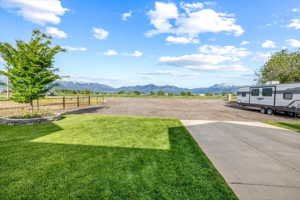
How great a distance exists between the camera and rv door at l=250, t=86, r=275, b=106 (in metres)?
12.3

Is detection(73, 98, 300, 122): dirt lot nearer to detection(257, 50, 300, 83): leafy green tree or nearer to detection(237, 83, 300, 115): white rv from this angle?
detection(237, 83, 300, 115): white rv

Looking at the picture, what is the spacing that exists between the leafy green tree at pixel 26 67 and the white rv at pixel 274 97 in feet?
55.9

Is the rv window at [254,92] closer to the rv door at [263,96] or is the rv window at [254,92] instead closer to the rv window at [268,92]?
the rv door at [263,96]

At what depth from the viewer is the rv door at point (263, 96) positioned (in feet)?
40.3

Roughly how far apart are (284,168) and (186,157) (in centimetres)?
227

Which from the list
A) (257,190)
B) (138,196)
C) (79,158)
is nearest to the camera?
(138,196)

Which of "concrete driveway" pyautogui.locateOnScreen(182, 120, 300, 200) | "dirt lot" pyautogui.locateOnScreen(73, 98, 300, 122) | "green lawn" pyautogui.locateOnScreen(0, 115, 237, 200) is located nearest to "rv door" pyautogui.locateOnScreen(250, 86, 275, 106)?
"dirt lot" pyautogui.locateOnScreen(73, 98, 300, 122)

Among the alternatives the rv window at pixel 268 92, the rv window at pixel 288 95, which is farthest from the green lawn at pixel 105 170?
the rv window at pixel 268 92

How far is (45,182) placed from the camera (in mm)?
2510

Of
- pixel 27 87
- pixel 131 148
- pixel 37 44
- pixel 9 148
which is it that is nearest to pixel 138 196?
pixel 131 148

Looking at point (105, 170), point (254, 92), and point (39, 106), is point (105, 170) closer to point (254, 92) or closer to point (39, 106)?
point (254, 92)

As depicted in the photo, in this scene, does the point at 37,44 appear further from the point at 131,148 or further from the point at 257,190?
the point at 257,190

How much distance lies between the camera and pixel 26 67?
7.03 m

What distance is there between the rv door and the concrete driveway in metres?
8.27
